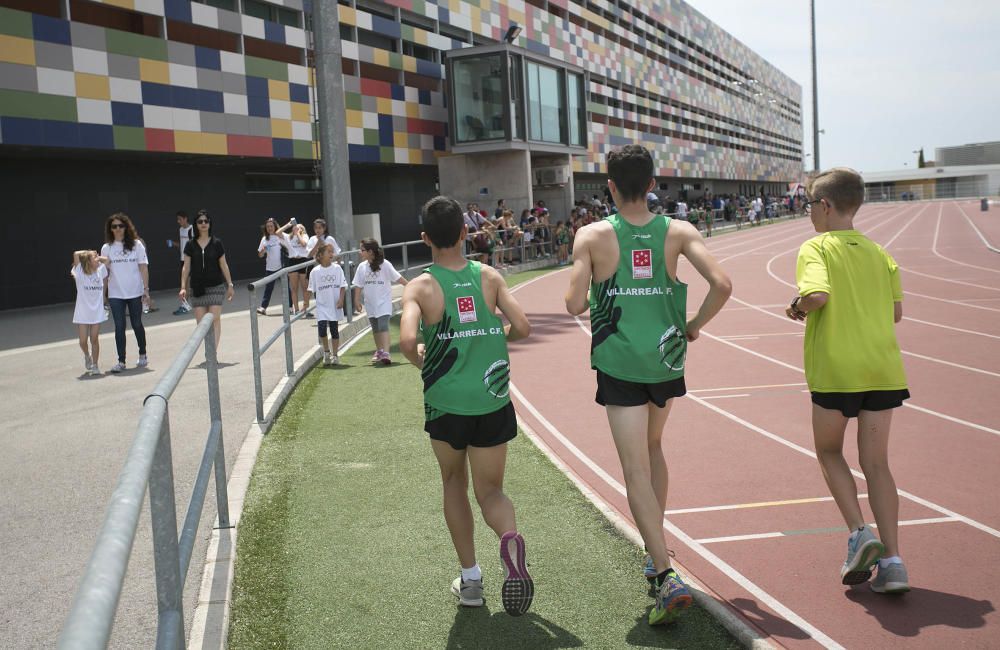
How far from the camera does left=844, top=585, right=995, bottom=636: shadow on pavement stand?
3.68 meters

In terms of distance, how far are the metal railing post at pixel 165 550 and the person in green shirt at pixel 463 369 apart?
129 centimetres

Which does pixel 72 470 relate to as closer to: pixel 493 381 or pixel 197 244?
pixel 493 381

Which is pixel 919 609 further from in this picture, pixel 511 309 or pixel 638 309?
pixel 511 309

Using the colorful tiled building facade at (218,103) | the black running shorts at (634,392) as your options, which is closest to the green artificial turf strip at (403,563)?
the black running shorts at (634,392)

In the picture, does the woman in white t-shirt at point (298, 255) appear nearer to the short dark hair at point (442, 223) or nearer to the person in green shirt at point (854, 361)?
the short dark hair at point (442, 223)

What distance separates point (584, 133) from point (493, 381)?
32.1 metres

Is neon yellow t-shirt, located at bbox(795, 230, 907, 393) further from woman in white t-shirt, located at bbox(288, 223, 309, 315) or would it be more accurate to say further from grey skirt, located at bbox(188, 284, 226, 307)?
woman in white t-shirt, located at bbox(288, 223, 309, 315)

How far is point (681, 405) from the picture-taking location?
8.27 metres

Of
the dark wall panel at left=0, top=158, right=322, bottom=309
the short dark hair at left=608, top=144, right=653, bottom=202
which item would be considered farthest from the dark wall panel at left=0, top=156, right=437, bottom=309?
the short dark hair at left=608, top=144, right=653, bottom=202

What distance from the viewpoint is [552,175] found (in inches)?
1321

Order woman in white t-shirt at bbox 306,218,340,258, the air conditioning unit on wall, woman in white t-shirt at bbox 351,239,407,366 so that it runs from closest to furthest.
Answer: woman in white t-shirt at bbox 351,239,407,366 → woman in white t-shirt at bbox 306,218,340,258 → the air conditioning unit on wall

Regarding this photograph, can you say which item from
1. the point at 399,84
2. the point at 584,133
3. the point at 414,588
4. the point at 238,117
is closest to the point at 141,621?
the point at 414,588

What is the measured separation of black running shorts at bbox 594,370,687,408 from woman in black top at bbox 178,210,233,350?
7.83 m

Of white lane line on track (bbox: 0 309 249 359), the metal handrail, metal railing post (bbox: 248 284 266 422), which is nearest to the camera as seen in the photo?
the metal handrail
